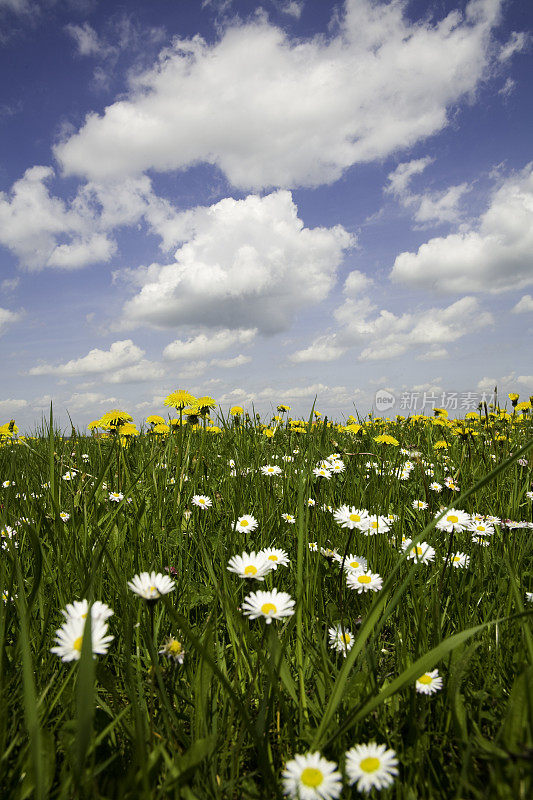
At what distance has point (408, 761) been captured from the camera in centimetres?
113

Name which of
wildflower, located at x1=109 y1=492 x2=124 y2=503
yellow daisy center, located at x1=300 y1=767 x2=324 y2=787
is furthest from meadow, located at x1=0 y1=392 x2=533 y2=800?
wildflower, located at x1=109 y1=492 x2=124 y2=503

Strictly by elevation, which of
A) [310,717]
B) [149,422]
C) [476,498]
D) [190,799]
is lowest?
[310,717]

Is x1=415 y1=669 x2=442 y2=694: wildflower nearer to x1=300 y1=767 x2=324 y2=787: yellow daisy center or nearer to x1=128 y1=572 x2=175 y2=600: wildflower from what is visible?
x1=300 y1=767 x2=324 y2=787: yellow daisy center

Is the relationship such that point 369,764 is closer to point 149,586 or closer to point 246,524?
point 149,586

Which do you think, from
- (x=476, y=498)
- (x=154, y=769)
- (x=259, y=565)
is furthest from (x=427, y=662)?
(x=476, y=498)

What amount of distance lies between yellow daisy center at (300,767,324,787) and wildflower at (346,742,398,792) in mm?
70

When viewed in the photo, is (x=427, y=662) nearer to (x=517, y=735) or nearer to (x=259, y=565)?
(x=517, y=735)

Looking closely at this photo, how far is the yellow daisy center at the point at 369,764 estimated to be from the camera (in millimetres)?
985

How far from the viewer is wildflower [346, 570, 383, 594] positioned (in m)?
1.67

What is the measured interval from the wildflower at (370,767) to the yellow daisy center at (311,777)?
0.07m

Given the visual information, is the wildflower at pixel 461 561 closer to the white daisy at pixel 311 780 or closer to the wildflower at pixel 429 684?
the wildflower at pixel 429 684

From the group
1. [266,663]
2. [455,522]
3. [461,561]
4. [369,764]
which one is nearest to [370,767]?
[369,764]

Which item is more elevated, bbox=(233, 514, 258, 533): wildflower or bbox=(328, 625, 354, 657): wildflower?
bbox=(233, 514, 258, 533): wildflower

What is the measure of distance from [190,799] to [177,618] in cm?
40
